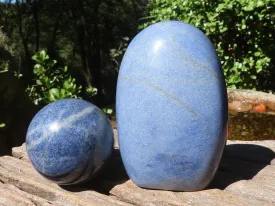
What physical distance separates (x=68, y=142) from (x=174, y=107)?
626 millimetres

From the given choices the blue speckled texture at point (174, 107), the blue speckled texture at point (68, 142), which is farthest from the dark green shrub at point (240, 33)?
the blue speckled texture at point (68, 142)

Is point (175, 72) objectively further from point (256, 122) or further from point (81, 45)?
point (81, 45)

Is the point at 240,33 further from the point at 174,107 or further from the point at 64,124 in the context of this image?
the point at 64,124

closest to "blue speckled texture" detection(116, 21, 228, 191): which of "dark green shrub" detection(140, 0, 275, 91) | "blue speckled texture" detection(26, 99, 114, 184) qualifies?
"blue speckled texture" detection(26, 99, 114, 184)

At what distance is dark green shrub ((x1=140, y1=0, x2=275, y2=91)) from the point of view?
5715 mm

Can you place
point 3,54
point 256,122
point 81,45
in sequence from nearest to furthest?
point 256,122 → point 3,54 → point 81,45

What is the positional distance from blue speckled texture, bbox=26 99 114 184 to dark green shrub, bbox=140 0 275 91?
3327 mm

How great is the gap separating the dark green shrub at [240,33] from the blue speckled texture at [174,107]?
10.2 ft

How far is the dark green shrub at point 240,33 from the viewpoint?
571cm

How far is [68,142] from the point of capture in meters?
2.72

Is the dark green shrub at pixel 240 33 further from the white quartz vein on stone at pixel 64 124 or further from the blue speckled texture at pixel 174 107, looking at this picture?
the white quartz vein on stone at pixel 64 124

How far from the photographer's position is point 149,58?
8.84 ft

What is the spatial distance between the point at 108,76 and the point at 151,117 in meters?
15.9

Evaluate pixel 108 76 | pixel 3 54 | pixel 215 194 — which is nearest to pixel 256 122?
pixel 215 194
